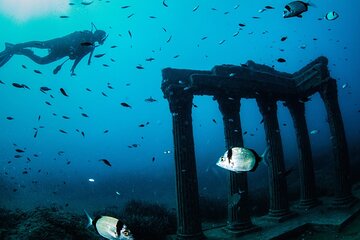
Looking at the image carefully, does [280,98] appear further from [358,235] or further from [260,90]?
[358,235]

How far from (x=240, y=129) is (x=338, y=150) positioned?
6420mm

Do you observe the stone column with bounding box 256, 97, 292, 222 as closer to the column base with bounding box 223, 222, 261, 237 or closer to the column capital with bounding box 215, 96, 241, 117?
the column base with bounding box 223, 222, 261, 237

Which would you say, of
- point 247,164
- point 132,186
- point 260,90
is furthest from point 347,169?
point 132,186

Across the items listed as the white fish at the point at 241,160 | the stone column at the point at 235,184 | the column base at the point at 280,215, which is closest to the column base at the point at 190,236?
the stone column at the point at 235,184

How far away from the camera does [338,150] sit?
16703 mm

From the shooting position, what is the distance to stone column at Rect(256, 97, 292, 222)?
16.2m

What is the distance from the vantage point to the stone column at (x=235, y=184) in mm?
14102

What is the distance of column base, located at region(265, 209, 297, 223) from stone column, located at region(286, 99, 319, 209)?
8.71ft

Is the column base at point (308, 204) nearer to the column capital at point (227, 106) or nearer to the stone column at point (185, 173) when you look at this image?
the column capital at point (227, 106)

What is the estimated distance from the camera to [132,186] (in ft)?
205

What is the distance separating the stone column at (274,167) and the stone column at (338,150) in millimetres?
3091

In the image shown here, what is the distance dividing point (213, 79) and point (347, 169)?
10.1 m

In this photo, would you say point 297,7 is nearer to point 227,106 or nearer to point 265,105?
point 227,106

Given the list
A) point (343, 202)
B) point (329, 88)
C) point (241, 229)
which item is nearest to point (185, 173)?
point (241, 229)
